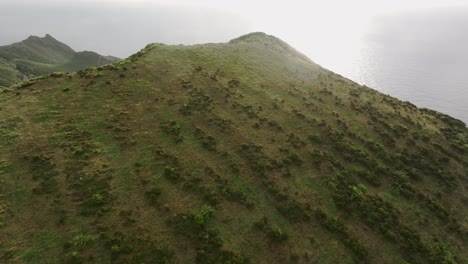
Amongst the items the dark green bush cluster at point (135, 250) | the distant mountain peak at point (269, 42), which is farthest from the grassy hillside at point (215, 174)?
the distant mountain peak at point (269, 42)

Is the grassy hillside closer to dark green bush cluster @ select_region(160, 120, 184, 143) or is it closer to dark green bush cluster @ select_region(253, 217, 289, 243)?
dark green bush cluster @ select_region(253, 217, 289, 243)

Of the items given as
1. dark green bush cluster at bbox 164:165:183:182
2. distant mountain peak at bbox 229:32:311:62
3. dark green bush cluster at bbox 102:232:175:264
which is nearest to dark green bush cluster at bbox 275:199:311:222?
dark green bush cluster at bbox 164:165:183:182

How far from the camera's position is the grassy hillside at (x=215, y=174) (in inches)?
998

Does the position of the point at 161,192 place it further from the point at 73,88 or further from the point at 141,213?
the point at 73,88

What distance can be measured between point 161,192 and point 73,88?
25008 mm

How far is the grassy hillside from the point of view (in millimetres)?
25344

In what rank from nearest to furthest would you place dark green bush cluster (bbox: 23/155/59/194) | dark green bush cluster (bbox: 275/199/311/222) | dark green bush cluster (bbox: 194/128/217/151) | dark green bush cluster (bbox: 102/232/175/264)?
dark green bush cluster (bbox: 102/232/175/264)
dark green bush cluster (bbox: 23/155/59/194)
dark green bush cluster (bbox: 275/199/311/222)
dark green bush cluster (bbox: 194/128/217/151)

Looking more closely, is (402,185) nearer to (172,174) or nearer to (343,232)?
(343,232)

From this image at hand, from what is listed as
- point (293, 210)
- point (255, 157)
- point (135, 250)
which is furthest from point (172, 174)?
point (293, 210)

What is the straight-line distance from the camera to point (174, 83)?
50.1m

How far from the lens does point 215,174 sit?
33.1 m

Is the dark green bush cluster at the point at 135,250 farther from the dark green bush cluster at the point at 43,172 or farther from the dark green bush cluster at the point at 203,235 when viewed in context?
the dark green bush cluster at the point at 43,172

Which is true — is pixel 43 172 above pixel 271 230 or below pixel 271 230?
above

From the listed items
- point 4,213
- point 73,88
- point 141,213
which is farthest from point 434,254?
point 73,88
